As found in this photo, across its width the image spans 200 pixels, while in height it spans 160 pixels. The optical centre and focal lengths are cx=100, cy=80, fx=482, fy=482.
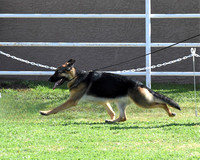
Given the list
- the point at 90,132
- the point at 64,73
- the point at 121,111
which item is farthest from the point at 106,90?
the point at 90,132

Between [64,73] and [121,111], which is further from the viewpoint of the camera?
[121,111]

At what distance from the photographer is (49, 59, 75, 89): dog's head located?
7.30m

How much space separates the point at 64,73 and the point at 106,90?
69cm

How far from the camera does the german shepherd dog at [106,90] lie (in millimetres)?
7250

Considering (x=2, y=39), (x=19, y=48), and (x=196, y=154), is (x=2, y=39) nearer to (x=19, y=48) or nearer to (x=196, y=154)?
(x=19, y=48)

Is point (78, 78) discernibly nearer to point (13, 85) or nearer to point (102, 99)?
point (102, 99)

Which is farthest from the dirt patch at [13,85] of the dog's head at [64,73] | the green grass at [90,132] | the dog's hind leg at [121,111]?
the dog's hind leg at [121,111]

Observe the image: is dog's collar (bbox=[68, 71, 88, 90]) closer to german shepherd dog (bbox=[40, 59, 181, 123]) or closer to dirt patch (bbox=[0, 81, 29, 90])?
german shepherd dog (bbox=[40, 59, 181, 123])

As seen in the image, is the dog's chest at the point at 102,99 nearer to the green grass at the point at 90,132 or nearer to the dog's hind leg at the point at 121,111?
the dog's hind leg at the point at 121,111

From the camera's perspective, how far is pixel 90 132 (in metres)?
6.39

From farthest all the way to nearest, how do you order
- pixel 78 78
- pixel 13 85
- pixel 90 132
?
pixel 13 85 → pixel 78 78 → pixel 90 132

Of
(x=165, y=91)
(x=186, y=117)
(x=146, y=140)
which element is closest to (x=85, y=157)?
(x=146, y=140)

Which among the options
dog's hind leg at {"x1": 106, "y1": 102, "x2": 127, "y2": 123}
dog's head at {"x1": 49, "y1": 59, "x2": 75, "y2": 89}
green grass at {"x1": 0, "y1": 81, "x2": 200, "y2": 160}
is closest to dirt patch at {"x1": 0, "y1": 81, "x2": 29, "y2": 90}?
green grass at {"x1": 0, "y1": 81, "x2": 200, "y2": 160}

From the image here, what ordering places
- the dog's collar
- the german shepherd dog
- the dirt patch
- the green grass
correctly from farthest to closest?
1. the dirt patch
2. the dog's collar
3. the german shepherd dog
4. the green grass
